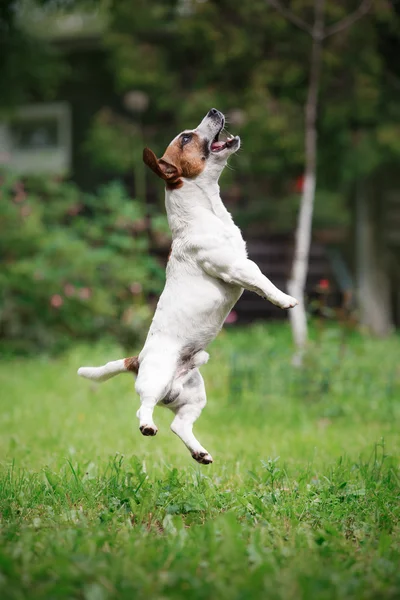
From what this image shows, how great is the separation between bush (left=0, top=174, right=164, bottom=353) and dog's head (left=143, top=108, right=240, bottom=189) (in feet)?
17.8

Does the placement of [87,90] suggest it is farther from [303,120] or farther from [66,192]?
[303,120]

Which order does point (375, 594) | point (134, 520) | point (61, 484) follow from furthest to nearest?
point (61, 484), point (134, 520), point (375, 594)

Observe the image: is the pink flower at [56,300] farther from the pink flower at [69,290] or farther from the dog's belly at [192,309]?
the dog's belly at [192,309]

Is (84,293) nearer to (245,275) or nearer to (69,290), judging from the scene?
(69,290)

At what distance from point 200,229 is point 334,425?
2762 mm

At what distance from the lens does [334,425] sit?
534 centimetres

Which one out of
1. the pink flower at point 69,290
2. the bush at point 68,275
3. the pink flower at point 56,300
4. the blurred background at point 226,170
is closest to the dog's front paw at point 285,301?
the blurred background at point 226,170

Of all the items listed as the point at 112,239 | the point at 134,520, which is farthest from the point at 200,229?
the point at 112,239

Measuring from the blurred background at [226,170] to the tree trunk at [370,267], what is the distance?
0.02m

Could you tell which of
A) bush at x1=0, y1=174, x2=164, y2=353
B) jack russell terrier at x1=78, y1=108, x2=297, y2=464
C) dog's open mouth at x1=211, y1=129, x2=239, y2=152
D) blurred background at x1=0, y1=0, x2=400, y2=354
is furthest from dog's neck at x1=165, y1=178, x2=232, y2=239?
bush at x1=0, y1=174, x2=164, y2=353

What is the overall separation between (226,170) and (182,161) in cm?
685

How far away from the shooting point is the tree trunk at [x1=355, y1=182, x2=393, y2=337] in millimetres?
11188


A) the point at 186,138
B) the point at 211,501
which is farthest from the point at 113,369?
the point at 186,138

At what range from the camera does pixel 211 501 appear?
3.06m
